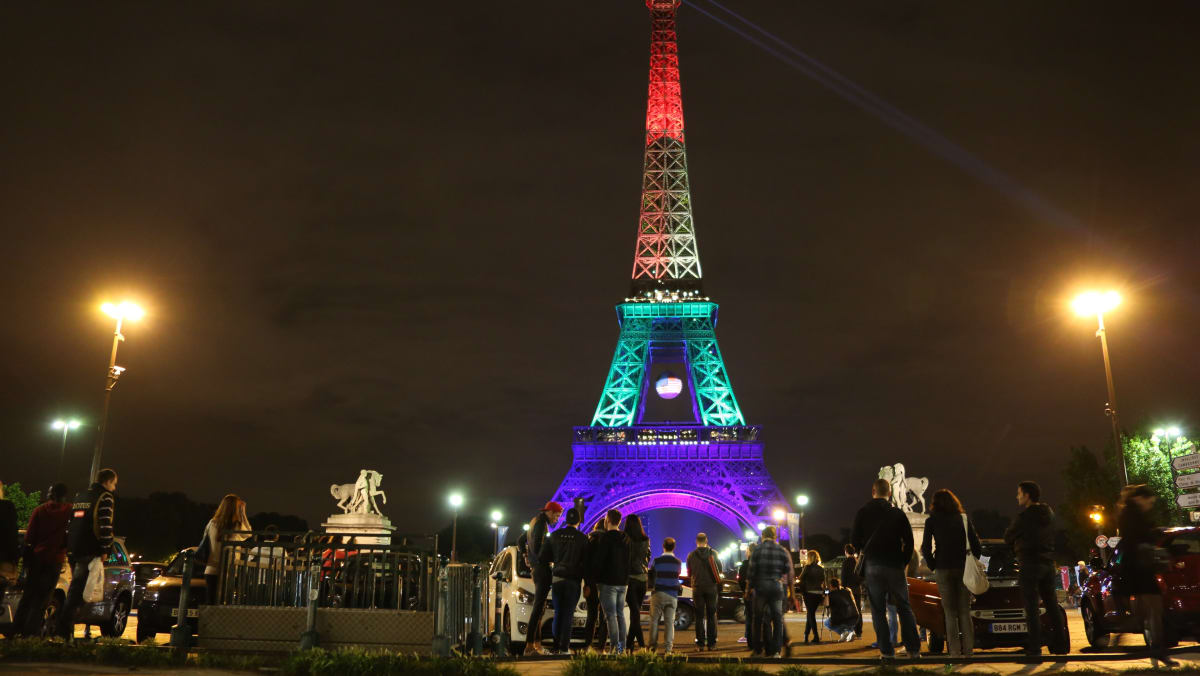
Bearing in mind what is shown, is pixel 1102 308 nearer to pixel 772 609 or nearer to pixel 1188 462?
pixel 1188 462

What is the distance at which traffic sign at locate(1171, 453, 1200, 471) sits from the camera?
17075 mm

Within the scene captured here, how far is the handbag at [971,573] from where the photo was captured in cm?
939

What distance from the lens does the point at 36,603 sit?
1017 centimetres

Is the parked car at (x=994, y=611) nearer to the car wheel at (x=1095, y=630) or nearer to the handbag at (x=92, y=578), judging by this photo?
the car wheel at (x=1095, y=630)

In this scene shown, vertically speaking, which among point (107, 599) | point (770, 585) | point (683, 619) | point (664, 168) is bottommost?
point (683, 619)

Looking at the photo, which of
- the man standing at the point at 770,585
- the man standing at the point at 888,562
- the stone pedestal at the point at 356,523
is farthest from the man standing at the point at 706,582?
the stone pedestal at the point at 356,523

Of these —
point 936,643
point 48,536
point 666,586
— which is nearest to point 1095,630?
point 936,643

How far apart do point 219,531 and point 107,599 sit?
4.30m

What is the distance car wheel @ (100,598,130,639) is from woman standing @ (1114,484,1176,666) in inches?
497

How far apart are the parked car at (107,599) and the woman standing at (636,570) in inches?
270

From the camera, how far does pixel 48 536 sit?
10.2m

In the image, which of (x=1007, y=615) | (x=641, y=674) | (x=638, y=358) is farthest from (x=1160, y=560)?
(x=638, y=358)

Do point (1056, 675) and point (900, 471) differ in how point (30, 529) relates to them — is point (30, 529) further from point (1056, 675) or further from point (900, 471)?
point (900, 471)

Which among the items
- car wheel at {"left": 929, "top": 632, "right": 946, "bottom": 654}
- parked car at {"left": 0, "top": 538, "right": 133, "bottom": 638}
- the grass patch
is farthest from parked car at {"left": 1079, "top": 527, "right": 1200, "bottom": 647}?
parked car at {"left": 0, "top": 538, "right": 133, "bottom": 638}
